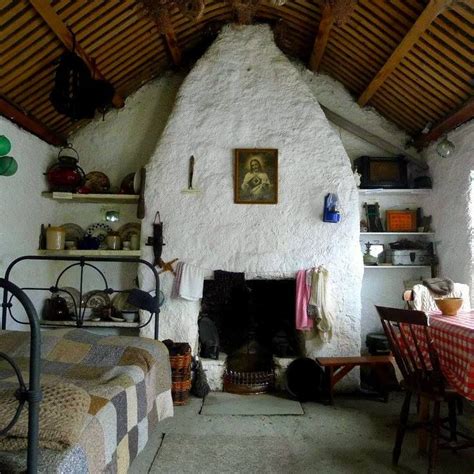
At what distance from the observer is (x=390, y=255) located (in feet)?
16.9

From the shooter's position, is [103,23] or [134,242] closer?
[103,23]

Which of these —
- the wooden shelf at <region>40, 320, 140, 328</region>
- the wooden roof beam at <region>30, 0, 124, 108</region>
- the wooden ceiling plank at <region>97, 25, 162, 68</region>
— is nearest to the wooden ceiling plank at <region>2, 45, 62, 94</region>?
the wooden roof beam at <region>30, 0, 124, 108</region>

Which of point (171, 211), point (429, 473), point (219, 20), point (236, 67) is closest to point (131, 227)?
point (171, 211)

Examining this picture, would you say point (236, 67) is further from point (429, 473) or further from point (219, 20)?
point (429, 473)

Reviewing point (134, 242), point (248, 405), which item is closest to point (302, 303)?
point (248, 405)

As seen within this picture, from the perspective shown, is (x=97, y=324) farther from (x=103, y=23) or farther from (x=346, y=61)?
(x=346, y=61)

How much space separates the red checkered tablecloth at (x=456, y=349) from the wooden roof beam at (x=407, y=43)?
7.46ft

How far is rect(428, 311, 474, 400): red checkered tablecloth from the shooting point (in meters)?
2.42

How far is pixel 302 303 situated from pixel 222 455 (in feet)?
6.17

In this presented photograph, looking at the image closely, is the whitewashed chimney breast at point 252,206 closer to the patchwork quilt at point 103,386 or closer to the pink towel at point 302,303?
the pink towel at point 302,303

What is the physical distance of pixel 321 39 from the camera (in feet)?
15.0

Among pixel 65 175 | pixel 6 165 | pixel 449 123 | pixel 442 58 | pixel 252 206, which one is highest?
pixel 442 58

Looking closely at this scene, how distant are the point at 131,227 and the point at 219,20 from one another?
254cm

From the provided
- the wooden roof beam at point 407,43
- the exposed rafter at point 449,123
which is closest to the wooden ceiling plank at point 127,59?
the wooden roof beam at point 407,43
